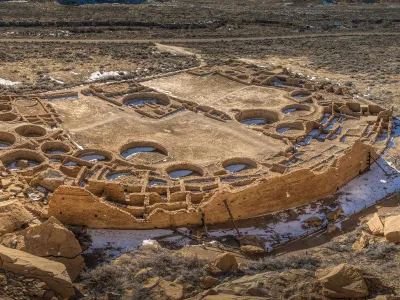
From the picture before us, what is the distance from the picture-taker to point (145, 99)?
37281 mm

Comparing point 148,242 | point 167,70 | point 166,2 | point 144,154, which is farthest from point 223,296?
point 166,2

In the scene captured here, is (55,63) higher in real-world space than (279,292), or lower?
lower

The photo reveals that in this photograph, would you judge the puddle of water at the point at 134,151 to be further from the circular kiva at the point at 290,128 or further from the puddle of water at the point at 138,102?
the circular kiva at the point at 290,128

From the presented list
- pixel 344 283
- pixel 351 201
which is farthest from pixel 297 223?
pixel 344 283

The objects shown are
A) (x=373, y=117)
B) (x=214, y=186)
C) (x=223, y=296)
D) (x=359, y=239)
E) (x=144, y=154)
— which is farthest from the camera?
(x=373, y=117)

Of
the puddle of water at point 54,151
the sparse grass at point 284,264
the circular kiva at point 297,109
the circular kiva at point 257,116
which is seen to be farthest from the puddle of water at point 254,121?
the sparse grass at point 284,264

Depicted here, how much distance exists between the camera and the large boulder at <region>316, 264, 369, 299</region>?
45.0 feet

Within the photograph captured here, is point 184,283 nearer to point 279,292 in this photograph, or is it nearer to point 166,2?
point 279,292

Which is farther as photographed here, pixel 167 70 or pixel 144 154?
pixel 167 70

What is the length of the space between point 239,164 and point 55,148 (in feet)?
30.1

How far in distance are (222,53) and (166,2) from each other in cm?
3869

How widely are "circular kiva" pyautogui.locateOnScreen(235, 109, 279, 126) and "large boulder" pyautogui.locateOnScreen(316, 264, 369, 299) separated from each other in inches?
817

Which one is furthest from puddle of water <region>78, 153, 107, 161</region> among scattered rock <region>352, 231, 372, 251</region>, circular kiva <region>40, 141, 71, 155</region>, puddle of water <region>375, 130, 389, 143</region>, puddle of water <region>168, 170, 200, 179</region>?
puddle of water <region>375, 130, 389, 143</region>

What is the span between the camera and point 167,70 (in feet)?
145
